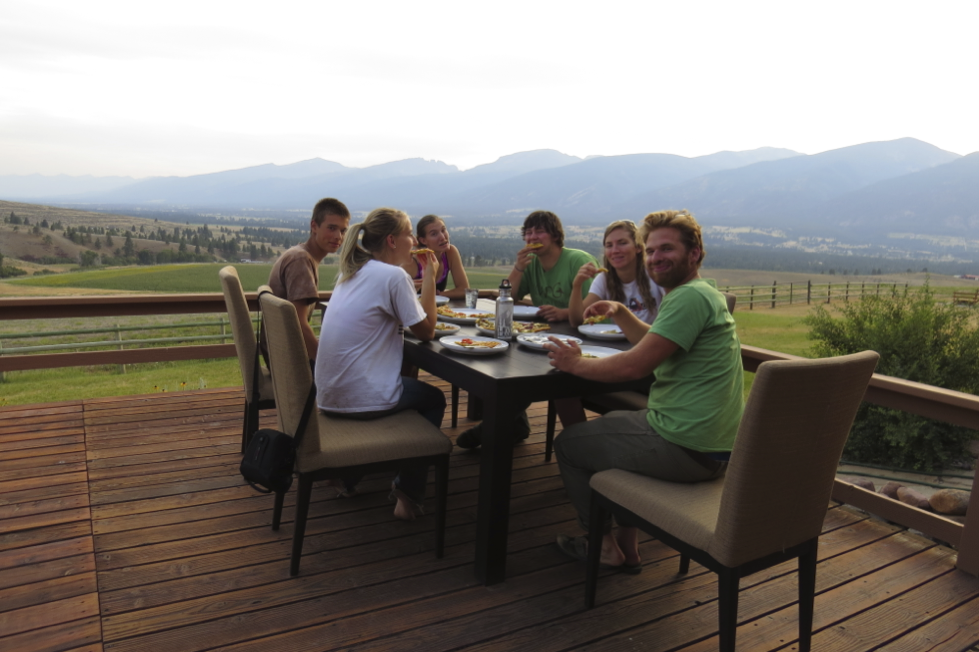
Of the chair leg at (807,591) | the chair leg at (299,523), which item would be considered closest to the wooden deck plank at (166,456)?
the chair leg at (299,523)

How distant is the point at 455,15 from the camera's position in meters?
5.70

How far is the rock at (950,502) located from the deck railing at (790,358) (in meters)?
0.92

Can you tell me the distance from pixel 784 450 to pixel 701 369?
1.18 feet

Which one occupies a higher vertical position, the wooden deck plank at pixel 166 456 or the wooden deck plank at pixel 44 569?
the wooden deck plank at pixel 44 569

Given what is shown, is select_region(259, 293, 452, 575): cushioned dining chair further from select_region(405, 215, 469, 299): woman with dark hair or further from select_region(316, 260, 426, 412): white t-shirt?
select_region(405, 215, 469, 299): woman with dark hair

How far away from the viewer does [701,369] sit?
164 centimetres

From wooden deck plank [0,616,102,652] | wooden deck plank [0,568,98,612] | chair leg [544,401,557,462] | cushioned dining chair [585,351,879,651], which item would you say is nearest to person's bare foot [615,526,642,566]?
cushioned dining chair [585,351,879,651]

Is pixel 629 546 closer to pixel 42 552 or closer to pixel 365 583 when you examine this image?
pixel 365 583

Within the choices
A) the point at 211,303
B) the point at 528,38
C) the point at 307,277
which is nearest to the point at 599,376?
the point at 307,277

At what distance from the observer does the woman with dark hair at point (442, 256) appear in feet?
11.6

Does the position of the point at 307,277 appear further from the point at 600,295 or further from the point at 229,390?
the point at 229,390

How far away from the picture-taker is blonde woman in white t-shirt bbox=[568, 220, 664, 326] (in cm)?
276

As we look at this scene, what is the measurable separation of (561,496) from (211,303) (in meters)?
2.72

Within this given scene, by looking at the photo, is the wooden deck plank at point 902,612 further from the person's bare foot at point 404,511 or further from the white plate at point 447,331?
the white plate at point 447,331
